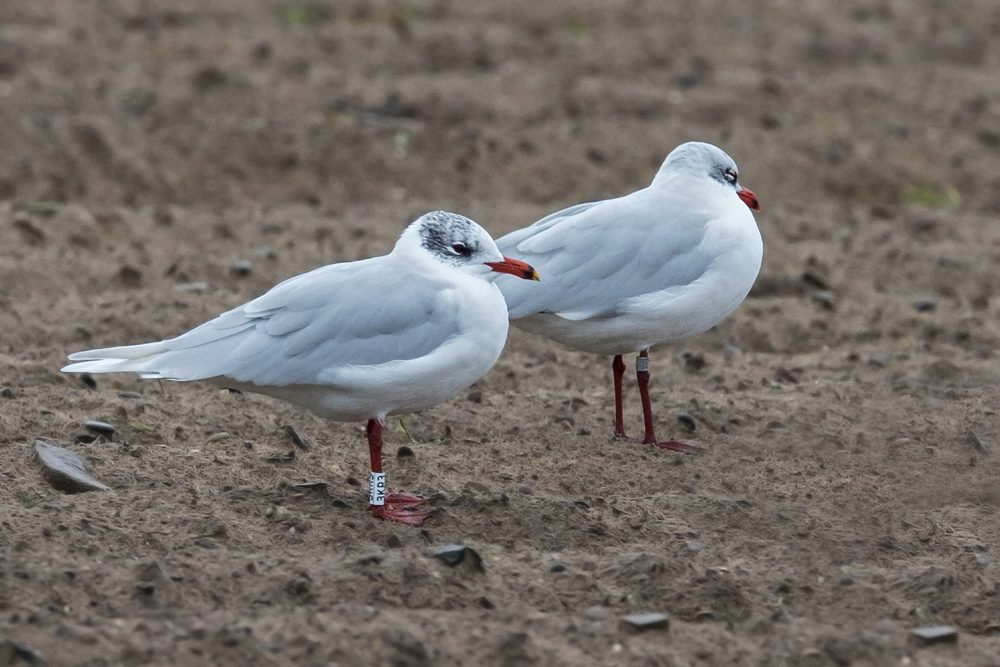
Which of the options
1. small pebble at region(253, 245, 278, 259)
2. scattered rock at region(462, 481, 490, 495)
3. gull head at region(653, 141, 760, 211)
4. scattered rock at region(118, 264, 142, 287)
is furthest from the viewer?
small pebble at region(253, 245, 278, 259)

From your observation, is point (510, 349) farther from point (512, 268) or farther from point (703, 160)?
point (512, 268)

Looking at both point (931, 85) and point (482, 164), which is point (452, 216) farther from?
point (931, 85)

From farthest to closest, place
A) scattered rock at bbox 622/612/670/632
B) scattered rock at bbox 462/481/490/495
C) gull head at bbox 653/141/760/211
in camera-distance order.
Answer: gull head at bbox 653/141/760/211 → scattered rock at bbox 462/481/490/495 → scattered rock at bbox 622/612/670/632

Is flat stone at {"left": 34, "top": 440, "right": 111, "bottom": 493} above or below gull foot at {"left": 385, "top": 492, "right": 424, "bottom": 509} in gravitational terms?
above

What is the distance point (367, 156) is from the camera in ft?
37.4

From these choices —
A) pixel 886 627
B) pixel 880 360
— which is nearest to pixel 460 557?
pixel 886 627

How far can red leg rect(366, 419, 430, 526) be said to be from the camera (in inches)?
219

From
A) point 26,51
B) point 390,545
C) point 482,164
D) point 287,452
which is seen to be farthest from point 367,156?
point 390,545

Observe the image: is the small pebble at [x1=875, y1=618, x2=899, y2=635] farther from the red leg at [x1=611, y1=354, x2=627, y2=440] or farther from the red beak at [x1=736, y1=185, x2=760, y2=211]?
the red beak at [x1=736, y1=185, x2=760, y2=211]

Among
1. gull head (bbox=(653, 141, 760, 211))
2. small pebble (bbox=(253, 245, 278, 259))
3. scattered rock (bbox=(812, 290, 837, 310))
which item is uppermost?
gull head (bbox=(653, 141, 760, 211))

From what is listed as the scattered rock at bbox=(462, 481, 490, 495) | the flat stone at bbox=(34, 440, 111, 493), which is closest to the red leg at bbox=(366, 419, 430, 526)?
the scattered rock at bbox=(462, 481, 490, 495)

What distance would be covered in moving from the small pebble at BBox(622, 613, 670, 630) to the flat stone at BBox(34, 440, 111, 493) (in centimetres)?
216

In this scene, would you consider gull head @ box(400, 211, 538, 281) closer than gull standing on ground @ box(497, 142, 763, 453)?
Yes

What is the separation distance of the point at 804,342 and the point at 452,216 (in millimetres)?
3508
